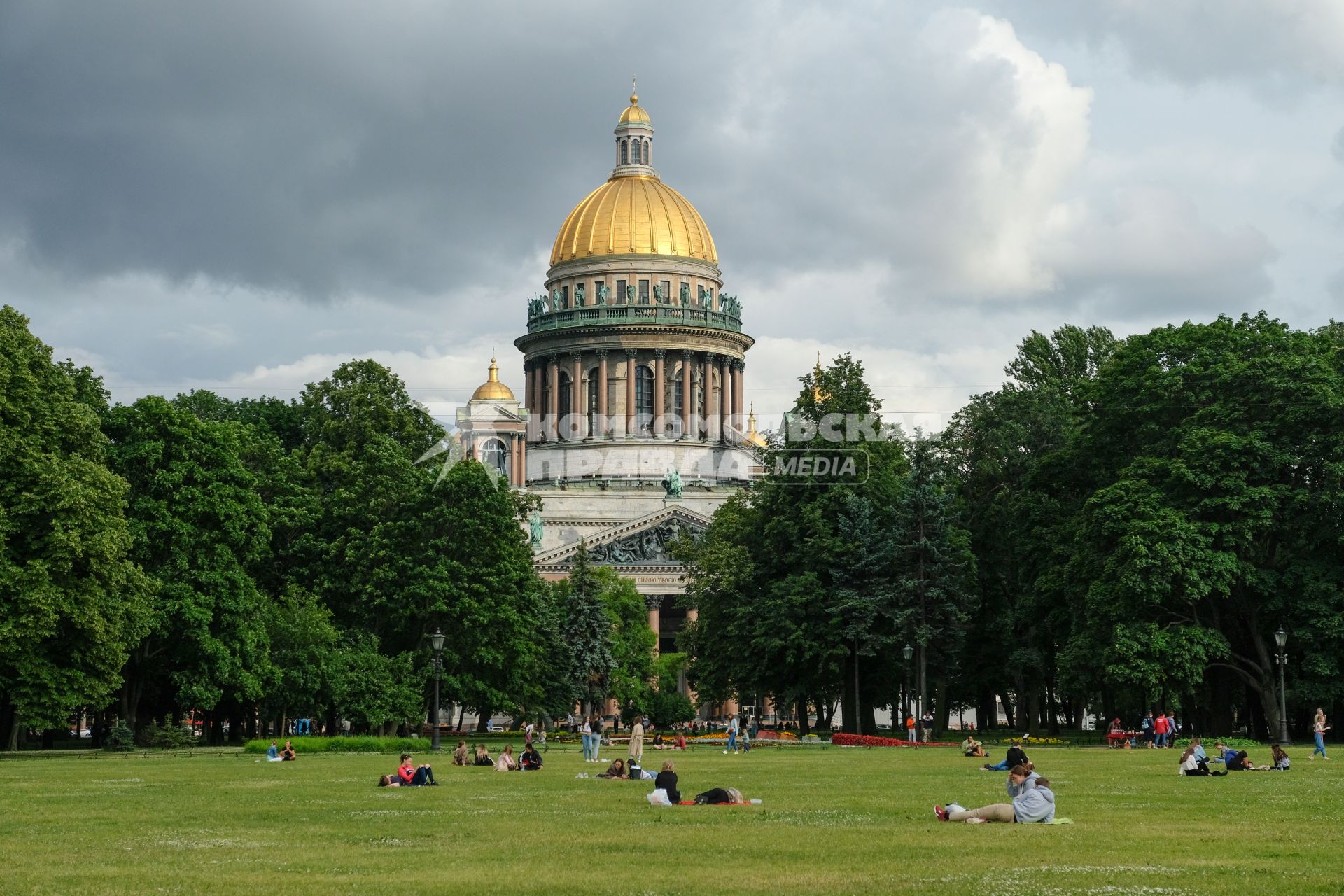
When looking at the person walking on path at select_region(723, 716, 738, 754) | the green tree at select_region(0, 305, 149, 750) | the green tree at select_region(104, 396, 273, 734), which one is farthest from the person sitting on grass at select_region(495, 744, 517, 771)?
the green tree at select_region(104, 396, 273, 734)

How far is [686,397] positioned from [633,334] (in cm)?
579

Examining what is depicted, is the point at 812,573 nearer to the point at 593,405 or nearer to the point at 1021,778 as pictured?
the point at 1021,778

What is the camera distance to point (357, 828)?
20328 mm

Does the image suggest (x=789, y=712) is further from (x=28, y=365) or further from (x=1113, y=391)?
(x=28, y=365)

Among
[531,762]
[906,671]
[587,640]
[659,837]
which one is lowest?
[659,837]

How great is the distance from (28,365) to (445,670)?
19.2 metres

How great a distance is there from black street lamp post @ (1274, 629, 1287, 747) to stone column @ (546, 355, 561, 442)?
7992 centimetres

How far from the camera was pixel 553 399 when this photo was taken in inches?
4978

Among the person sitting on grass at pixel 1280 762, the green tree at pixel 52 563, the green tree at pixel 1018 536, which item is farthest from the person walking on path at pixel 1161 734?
the green tree at pixel 52 563

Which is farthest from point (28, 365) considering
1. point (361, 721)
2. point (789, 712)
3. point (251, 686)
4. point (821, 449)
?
point (789, 712)

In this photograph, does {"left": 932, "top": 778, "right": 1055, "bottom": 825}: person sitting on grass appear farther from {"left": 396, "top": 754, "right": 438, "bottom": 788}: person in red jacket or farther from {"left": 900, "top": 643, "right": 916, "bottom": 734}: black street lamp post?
{"left": 900, "top": 643, "right": 916, "bottom": 734}: black street lamp post

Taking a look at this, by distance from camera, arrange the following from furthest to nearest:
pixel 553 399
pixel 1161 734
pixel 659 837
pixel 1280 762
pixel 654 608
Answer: pixel 553 399
pixel 654 608
pixel 1161 734
pixel 1280 762
pixel 659 837

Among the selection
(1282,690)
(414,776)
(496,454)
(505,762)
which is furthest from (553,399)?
(414,776)

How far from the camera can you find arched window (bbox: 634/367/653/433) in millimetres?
124750
